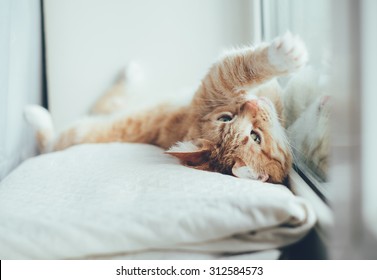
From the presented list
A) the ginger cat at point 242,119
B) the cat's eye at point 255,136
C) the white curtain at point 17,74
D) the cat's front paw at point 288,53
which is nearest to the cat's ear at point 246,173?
the ginger cat at point 242,119

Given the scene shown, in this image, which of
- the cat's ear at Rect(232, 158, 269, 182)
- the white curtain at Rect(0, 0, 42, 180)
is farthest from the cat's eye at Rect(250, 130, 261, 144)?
the white curtain at Rect(0, 0, 42, 180)

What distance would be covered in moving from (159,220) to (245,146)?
419mm

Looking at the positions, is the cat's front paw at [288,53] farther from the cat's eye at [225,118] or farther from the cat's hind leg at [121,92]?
the cat's hind leg at [121,92]

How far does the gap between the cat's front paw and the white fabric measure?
0.35 metres

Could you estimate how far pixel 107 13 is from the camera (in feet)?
6.74

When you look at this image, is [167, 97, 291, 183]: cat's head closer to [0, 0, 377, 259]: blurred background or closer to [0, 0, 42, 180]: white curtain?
[0, 0, 377, 259]: blurred background

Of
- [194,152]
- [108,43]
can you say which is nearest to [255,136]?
[194,152]

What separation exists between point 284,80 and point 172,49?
74cm

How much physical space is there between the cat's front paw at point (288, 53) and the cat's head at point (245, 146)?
6.7 inches

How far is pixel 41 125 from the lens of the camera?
5.92 feet

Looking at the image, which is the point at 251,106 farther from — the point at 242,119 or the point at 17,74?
the point at 17,74

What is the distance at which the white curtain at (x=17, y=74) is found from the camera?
1.52m

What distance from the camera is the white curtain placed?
59.8 inches
